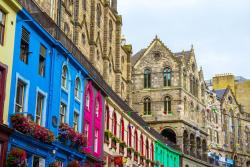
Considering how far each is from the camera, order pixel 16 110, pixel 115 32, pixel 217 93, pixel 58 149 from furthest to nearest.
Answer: pixel 217 93 < pixel 115 32 < pixel 58 149 < pixel 16 110

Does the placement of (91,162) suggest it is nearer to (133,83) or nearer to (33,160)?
(33,160)

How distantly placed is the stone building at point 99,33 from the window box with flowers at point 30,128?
23080 millimetres

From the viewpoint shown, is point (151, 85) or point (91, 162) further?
point (151, 85)

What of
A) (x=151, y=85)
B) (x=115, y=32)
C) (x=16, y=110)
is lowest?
(x=16, y=110)

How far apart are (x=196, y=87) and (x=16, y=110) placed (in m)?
61.8

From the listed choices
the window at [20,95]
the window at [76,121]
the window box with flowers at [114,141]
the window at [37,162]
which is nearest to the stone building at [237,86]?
the window box with flowers at [114,141]

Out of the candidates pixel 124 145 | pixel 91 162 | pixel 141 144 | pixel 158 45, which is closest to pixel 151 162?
pixel 141 144

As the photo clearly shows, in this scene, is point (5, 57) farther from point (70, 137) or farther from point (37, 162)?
point (70, 137)

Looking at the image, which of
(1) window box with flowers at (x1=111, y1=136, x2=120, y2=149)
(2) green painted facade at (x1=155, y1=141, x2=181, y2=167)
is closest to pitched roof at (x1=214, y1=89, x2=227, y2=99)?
(2) green painted facade at (x1=155, y1=141, x2=181, y2=167)

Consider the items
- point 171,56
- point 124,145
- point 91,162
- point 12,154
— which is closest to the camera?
point 12,154

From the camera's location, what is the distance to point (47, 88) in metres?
25.2

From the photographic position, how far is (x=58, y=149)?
25.6 metres

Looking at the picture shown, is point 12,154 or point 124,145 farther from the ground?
point 124,145

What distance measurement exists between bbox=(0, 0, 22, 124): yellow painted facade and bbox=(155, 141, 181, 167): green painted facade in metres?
31.7
